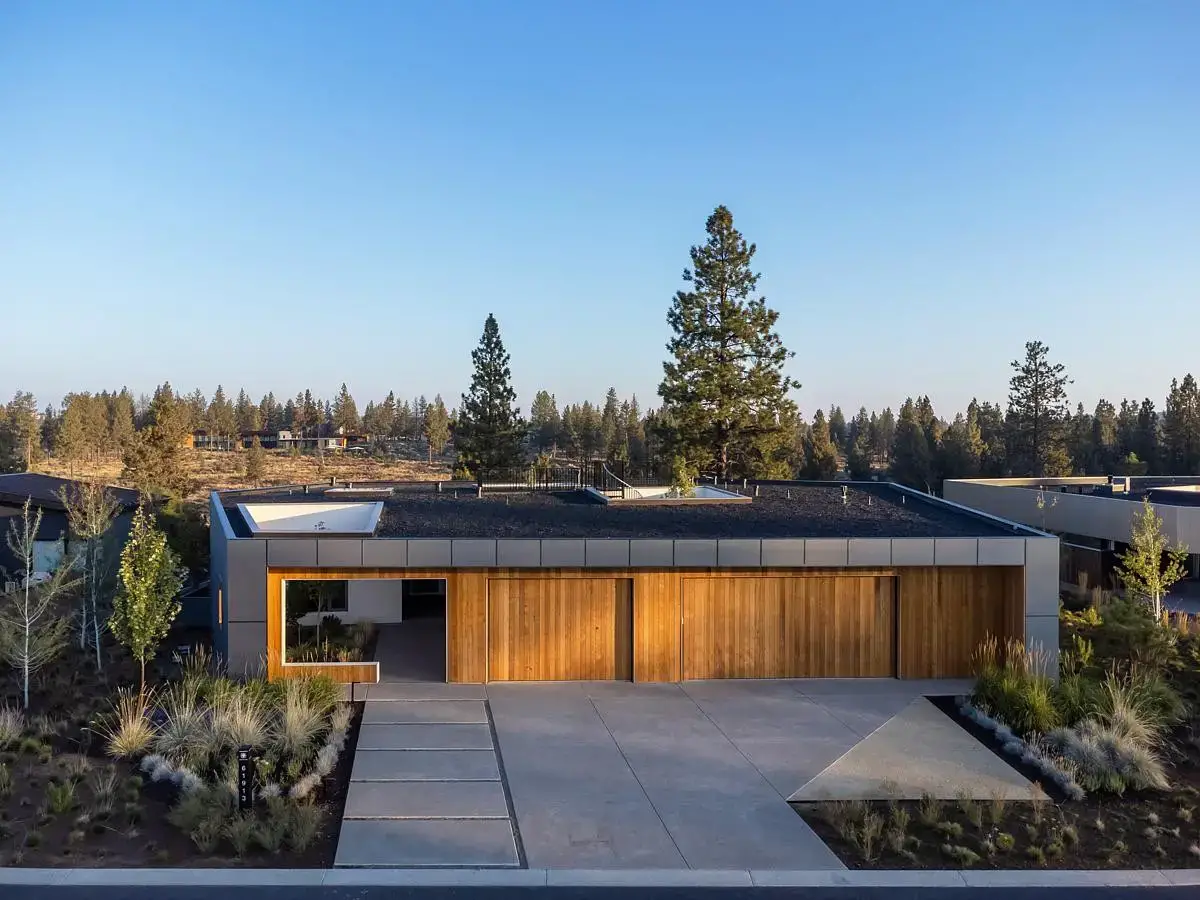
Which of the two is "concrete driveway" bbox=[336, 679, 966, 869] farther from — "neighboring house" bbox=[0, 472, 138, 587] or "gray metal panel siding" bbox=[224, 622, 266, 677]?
"neighboring house" bbox=[0, 472, 138, 587]

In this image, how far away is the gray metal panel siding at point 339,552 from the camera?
517 inches

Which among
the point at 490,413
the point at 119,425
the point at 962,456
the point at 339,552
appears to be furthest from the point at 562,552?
the point at 119,425

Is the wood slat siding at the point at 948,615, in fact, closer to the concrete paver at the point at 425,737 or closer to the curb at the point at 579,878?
the curb at the point at 579,878

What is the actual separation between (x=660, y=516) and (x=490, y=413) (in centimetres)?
2324

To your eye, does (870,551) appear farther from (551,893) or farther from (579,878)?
(551,893)

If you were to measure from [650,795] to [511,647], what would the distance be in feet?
16.3

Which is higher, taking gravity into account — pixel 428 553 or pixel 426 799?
pixel 428 553

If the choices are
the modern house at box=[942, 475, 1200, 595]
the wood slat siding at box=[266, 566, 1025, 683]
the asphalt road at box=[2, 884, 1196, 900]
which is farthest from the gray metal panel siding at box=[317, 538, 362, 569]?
the modern house at box=[942, 475, 1200, 595]

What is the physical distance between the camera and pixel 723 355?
3538cm

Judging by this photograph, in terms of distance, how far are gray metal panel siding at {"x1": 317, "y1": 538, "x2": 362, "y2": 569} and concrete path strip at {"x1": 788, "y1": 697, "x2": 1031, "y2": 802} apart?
23.7 ft

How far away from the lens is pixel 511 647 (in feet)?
45.3

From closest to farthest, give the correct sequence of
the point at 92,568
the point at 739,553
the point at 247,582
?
the point at 247,582, the point at 739,553, the point at 92,568

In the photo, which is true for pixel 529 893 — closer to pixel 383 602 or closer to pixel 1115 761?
pixel 1115 761

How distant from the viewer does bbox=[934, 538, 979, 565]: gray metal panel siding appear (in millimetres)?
13719
